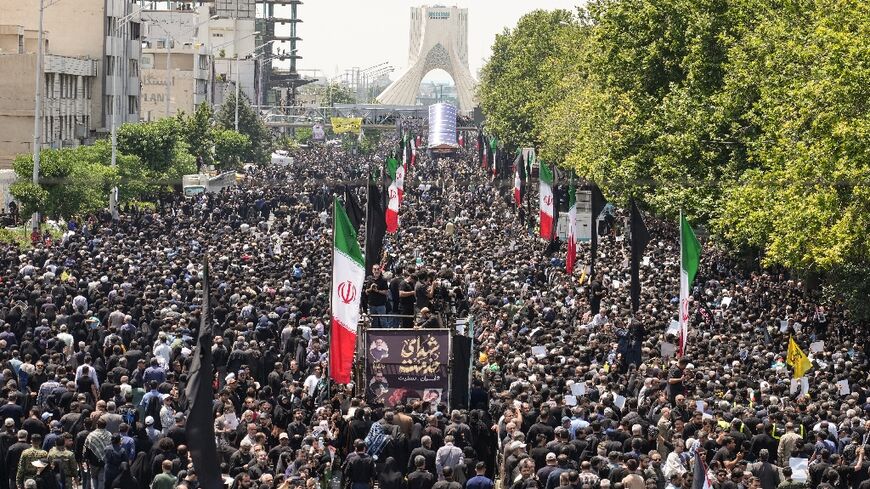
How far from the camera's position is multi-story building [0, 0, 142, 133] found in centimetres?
8106

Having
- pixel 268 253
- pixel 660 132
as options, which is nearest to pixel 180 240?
pixel 268 253

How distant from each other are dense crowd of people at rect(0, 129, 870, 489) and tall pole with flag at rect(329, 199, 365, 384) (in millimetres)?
608

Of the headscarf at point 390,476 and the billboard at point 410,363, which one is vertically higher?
the billboard at point 410,363

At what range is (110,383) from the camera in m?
21.4

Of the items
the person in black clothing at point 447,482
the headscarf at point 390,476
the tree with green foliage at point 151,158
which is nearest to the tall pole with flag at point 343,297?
the headscarf at point 390,476

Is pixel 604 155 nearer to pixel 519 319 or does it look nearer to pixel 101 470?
pixel 519 319

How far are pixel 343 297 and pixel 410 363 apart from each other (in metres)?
1.83

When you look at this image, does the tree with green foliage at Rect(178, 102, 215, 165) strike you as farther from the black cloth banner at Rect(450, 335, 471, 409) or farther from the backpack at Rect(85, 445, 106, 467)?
the backpack at Rect(85, 445, 106, 467)

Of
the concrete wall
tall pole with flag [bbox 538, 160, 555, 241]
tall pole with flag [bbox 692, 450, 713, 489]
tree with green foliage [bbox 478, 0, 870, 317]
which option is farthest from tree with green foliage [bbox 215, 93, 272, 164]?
tall pole with flag [bbox 692, 450, 713, 489]

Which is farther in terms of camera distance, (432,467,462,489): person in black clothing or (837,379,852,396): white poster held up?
(837,379,852,396): white poster held up

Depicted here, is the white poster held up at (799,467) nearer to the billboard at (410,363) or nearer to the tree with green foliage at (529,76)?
the billboard at (410,363)

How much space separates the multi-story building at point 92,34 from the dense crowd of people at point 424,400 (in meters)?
41.8

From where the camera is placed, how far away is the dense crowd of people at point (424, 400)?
17.8 meters

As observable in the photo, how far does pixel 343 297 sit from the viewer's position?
20.7m
